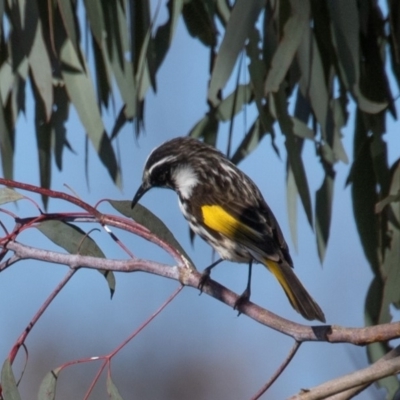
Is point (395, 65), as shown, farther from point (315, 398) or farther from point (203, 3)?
point (315, 398)

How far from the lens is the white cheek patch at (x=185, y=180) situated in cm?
260

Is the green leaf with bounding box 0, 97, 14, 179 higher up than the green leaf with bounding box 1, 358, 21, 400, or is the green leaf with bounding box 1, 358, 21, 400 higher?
the green leaf with bounding box 0, 97, 14, 179

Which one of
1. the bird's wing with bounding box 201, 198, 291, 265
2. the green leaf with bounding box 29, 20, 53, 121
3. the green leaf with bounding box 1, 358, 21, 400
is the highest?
the green leaf with bounding box 29, 20, 53, 121

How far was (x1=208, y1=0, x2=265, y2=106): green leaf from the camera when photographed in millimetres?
2266

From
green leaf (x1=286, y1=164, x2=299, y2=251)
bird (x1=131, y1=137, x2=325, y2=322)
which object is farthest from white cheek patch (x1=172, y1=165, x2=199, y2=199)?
green leaf (x1=286, y1=164, x2=299, y2=251)

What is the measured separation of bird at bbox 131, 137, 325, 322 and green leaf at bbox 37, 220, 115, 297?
0.12m

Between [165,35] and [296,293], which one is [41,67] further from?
[296,293]

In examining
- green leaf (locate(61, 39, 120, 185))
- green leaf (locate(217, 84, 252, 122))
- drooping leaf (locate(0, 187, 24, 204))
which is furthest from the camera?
green leaf (locate(217, 84, 252, 122))

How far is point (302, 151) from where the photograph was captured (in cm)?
303

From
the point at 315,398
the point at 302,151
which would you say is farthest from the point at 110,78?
the point at 315,398

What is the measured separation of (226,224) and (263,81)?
14.5 inches

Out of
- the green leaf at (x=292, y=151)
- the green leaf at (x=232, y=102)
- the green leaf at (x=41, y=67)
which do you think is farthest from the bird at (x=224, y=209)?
the green leaf at (x=41, y=67)

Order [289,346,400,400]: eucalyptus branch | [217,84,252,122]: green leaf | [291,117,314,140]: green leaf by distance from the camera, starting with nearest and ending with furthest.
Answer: [289,346,400,400]: eucalyptus branch, [291,117,314,140]: green leaf, [217,84,252,122]: green leaf

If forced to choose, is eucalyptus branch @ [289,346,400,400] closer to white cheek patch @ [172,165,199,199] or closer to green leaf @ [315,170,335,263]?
white cheek patch @ [172,165,199,199]
